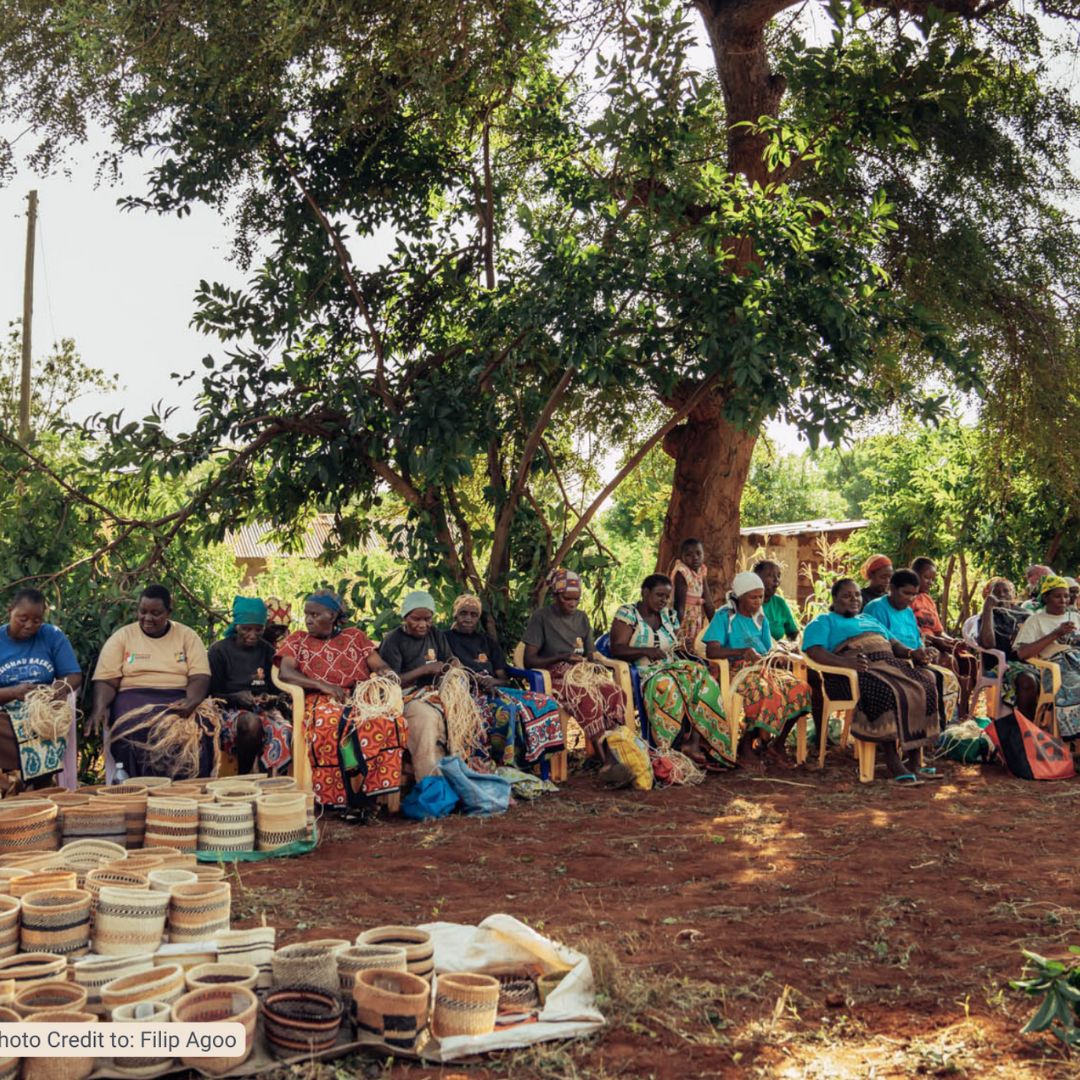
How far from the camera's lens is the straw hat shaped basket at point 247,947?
3.87 metres

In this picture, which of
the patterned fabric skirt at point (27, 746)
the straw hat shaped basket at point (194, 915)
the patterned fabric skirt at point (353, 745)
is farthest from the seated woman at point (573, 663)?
the straw hat shaped basket at point (194, 915)

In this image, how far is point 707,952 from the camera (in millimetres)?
4324

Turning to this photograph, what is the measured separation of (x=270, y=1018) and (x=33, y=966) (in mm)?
749

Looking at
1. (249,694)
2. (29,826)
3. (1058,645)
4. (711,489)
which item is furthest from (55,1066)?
(711,489)

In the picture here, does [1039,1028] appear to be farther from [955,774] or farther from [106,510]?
[106,510]

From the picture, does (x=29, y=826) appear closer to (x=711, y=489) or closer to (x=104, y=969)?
(x=104, y=969)

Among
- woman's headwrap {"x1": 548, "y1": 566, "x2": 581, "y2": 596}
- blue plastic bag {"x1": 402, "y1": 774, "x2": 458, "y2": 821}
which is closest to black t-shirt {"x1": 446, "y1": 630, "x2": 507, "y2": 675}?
woman's headwrap {"x1": 548, "y1": 566, "x2": 581, "y2": 596}

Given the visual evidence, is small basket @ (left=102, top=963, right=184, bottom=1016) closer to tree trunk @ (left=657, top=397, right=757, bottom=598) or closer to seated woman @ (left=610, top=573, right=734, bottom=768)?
seated woman @ (left=610, top=573, right=734, bottom=768)

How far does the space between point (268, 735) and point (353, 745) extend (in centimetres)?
62

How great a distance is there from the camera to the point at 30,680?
6766 mm

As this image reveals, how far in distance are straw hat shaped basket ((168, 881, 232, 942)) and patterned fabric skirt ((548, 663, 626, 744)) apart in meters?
3.79

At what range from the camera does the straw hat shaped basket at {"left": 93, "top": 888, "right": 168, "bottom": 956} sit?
13.3 feet

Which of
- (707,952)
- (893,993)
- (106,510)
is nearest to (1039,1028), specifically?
(893,993)

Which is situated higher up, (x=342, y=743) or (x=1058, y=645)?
(x=1058, y=645)
